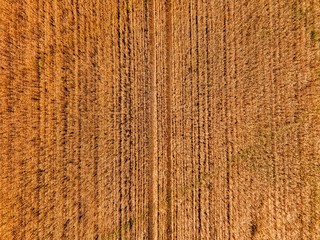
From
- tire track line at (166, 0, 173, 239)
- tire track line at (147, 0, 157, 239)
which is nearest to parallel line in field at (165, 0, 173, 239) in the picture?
tire track line at (166, 0, 173, 239)

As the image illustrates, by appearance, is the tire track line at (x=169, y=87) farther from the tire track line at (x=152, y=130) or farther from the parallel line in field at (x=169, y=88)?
the tire track line at (x=152, y=130)

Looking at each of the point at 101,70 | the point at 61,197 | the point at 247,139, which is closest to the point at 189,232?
the point at 247,139

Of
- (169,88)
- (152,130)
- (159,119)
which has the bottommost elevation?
(152,130)

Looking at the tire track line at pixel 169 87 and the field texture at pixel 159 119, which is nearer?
the field texture at pixel 159 119

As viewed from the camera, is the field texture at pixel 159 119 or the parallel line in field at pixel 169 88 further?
the parallel line in field at pixel 169 88

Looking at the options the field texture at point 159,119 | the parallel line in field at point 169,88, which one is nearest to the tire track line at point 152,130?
the field texture at point 159,119

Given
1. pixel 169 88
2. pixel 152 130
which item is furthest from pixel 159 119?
pixel 169 88

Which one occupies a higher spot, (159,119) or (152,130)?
(159,119)

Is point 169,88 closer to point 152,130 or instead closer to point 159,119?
point 159,119

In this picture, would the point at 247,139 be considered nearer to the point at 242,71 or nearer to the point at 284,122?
the point at 284,122
